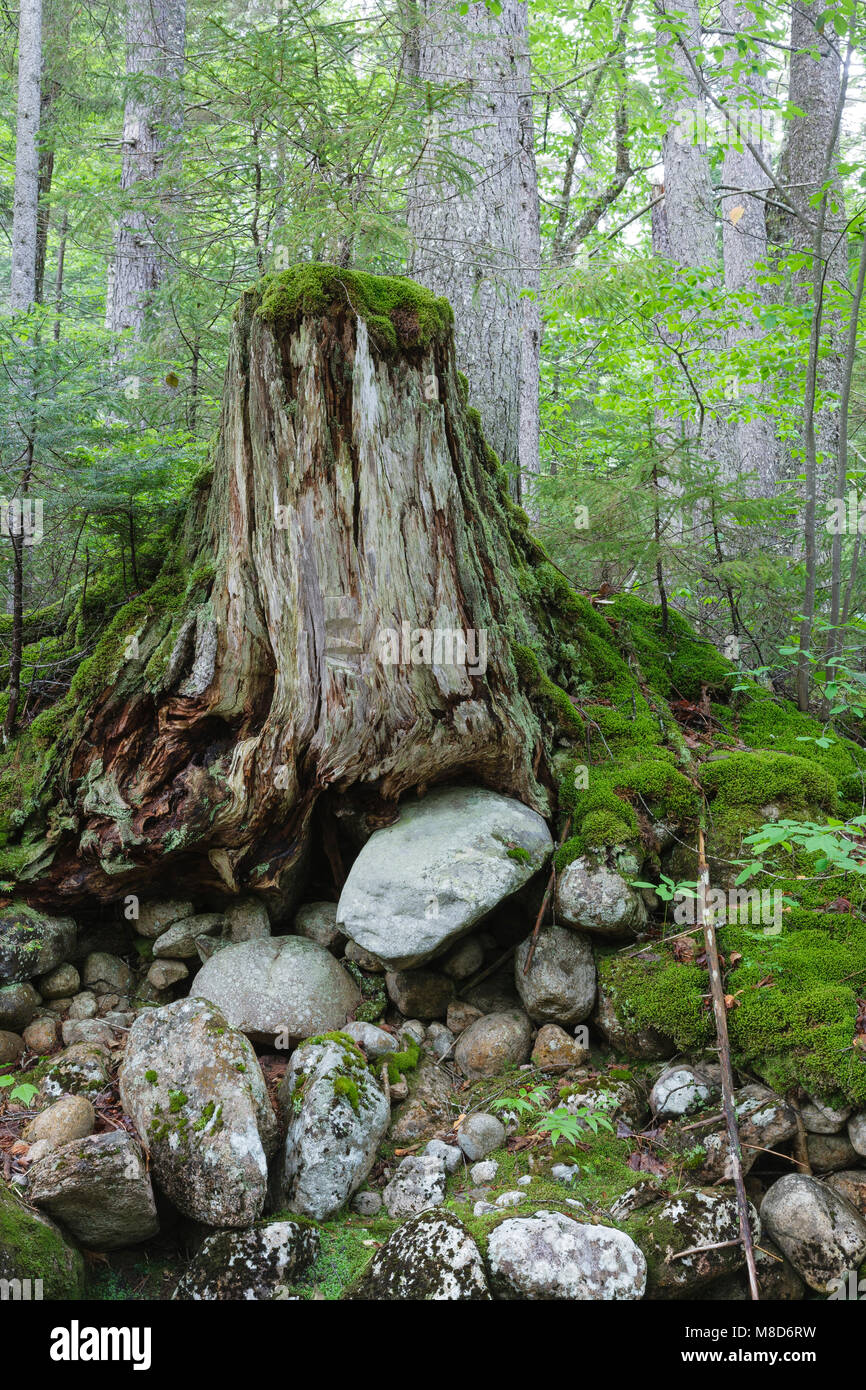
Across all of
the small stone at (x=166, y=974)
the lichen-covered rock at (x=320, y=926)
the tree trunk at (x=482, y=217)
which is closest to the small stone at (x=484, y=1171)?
the lichen-covered rock at (x=320, y=926)

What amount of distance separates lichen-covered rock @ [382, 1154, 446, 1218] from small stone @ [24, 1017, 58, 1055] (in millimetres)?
2133

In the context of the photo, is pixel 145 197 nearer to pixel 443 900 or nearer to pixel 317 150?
pixel 317 150

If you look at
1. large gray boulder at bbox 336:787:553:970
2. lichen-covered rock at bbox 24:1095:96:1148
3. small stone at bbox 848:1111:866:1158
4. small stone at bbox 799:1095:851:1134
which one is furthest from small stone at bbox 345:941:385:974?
small stone at bbox 848:1111:866:1158

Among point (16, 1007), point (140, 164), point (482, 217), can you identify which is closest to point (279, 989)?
point (16, 1007)

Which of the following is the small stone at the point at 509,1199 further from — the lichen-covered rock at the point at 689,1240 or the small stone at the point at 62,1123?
the small stone at the point at 62,1123

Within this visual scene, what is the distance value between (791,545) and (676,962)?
5.85 metres

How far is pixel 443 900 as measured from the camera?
15.5ft

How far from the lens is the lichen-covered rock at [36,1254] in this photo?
10.7 ft

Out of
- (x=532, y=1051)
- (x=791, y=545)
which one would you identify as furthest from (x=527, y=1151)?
(x=791, y=545)

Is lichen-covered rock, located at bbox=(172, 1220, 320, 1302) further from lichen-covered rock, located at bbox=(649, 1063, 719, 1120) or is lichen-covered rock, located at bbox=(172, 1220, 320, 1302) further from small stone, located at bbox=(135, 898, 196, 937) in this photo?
small stone, located at bbox=(135, 898, 196, 937)

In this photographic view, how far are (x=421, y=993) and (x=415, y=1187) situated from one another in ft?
3.88

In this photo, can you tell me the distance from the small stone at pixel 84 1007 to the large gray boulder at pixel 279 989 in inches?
26.7

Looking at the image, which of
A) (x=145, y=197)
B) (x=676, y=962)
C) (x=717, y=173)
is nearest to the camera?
(x=676, y=962)

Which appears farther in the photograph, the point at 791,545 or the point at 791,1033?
the point at 791,545
